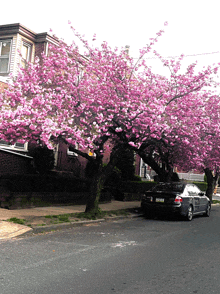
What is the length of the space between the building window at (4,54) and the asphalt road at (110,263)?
13790 millimetres

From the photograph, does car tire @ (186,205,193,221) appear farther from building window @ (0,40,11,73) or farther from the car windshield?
building window @ (0,40,11,73)

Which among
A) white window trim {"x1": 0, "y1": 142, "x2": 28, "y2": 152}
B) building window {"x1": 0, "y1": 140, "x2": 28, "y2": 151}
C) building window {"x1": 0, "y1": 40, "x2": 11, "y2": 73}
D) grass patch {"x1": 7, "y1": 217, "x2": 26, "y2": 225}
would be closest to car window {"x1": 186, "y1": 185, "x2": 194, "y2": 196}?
grass patch {"x1": 7, "y1": 217, "x2": 26, "y2": 225}

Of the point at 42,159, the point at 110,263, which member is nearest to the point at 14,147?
the point at 42,159

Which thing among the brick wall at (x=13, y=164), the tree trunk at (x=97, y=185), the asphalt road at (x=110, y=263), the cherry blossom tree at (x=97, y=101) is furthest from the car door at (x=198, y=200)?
the brick wall at (x=13, y=164)

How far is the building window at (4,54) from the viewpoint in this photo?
20.6 m

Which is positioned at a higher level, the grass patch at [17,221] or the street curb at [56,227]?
the grass patch at [17,221]

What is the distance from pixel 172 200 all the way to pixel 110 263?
7299 millimetres

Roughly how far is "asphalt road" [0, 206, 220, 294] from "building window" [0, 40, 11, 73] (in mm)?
13790

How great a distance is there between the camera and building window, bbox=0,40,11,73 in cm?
2061

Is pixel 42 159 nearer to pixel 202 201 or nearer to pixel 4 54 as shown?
pixel 4 54

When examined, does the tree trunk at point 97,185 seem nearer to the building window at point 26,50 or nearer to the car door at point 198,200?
the car door at point 198,200

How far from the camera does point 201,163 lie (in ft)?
60.7

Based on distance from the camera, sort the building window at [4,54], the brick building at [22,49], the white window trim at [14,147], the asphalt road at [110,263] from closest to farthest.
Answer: the asphalt road at [110,263]
the white window trim at [14,147]
the brick building at [22,49]
the building window at [4,54]

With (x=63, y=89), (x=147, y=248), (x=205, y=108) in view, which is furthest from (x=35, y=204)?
(x=205, y=108)
